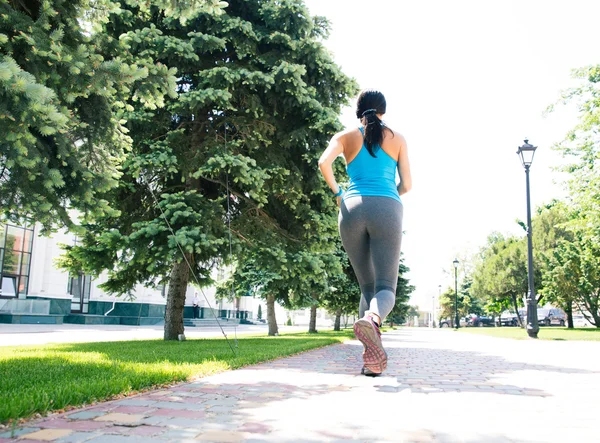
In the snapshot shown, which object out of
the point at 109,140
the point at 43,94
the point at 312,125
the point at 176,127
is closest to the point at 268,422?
the point at 43,94

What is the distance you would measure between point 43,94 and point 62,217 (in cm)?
170

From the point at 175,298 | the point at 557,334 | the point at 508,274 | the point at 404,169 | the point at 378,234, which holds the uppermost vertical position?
the point at 508,274

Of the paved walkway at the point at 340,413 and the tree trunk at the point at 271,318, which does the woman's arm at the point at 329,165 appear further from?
the tree trunk at the point at 271,318

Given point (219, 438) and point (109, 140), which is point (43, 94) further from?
point (219, 438)

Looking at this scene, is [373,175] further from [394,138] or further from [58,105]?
[58,105]

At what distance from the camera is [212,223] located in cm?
997

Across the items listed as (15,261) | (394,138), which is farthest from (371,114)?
(15,261)

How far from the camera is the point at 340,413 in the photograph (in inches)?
118

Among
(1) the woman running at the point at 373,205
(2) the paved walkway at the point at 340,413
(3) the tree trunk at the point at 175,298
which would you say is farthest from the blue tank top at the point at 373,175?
(3) the tree trunk at the point at 175,298

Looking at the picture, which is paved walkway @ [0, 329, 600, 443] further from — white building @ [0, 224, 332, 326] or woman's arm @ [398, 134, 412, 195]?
white building @ [0, 224, 332, 326]

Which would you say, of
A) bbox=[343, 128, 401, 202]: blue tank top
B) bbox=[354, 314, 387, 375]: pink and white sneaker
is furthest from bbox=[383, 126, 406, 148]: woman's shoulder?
bbox=[354, 314, 387, 375]: pink and white sneaker

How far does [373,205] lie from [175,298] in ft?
27.6

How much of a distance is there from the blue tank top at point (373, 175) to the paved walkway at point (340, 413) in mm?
1614

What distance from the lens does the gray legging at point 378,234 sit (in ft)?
13.2
